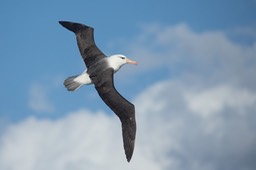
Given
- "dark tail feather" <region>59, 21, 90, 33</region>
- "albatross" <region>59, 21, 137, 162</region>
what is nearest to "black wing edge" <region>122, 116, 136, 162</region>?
"albatross" <region>59, 21, 137, 162</region>

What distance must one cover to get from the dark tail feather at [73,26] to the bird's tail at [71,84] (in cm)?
148

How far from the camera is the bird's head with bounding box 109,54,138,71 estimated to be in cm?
2036

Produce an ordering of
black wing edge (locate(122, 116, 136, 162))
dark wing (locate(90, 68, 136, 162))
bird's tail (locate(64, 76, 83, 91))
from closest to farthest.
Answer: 1. black wing edge (locate(122, 116, 136, 162))
2. dark wing (locate(90, 68, 136, 162))
3. bird's tail (locate(64, 76, 83, 91))

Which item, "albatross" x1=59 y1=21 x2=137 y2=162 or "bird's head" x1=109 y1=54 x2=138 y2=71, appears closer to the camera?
"albatross" x1=59 y1=21 x2=137 y2=162

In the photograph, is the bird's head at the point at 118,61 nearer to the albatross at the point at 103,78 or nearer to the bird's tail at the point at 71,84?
the albatross at the point at 103,78

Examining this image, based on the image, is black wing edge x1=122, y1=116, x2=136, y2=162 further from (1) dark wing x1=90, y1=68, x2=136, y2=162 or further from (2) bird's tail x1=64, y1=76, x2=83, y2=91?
(2) bird's tail x1=64, y1=76, x2=83, y2=91

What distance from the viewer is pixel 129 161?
18.5 metres

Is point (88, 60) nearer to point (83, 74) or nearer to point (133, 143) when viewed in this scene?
point (83, 74)

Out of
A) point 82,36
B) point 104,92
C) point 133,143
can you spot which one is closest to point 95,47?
point 82,36

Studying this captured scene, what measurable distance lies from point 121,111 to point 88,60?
2003 millimetres

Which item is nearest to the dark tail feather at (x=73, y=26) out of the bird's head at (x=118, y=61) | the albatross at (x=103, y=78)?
the albatross at (x=103, y=78)

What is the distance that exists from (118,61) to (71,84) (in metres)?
1.56

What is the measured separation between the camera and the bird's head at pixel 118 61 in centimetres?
2036

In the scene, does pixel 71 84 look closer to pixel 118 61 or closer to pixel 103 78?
pixel 103 78
